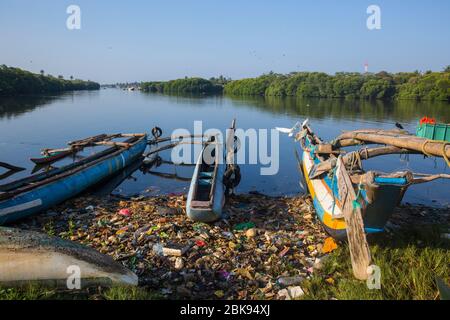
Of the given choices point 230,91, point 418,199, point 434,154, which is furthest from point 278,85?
point 434,154

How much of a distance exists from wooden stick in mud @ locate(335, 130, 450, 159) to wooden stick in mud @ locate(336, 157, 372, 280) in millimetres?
1907

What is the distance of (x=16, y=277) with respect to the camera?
17.7ft

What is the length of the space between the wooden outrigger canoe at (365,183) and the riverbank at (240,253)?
61 cm

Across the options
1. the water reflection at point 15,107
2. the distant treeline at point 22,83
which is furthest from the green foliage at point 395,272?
the distant treeline at point 22,83

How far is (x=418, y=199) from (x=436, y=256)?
8774mm

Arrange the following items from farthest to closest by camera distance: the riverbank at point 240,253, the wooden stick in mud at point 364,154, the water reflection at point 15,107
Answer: the water reflection at point 15,107 → the wooden stick in mud at point 364,154 → the riverbank at point 240,253

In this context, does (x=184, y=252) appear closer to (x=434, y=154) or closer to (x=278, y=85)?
(x=434, y=154)

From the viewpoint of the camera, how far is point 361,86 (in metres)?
89.8

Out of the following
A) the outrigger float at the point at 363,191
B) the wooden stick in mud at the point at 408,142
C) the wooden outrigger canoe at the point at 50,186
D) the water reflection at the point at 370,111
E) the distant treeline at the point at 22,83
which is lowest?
the wooden outrigger canoe at the point at 50,186

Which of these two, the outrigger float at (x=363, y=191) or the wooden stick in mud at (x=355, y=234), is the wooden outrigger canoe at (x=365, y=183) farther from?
the wooden stick in mud at (x=355, y=234)

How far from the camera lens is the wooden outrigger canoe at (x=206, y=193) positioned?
9562mm

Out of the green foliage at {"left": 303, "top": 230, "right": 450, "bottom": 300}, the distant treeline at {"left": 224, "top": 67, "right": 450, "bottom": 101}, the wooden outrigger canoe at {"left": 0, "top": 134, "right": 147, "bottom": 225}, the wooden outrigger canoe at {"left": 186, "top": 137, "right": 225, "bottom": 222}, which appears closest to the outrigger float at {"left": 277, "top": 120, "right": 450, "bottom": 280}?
the green foliage at {"left": 303, "top": 230, "right": 450, "bottom": 300}

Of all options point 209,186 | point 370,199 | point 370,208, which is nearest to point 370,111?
point 209,186

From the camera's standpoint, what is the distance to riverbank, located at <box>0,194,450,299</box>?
6.12m
